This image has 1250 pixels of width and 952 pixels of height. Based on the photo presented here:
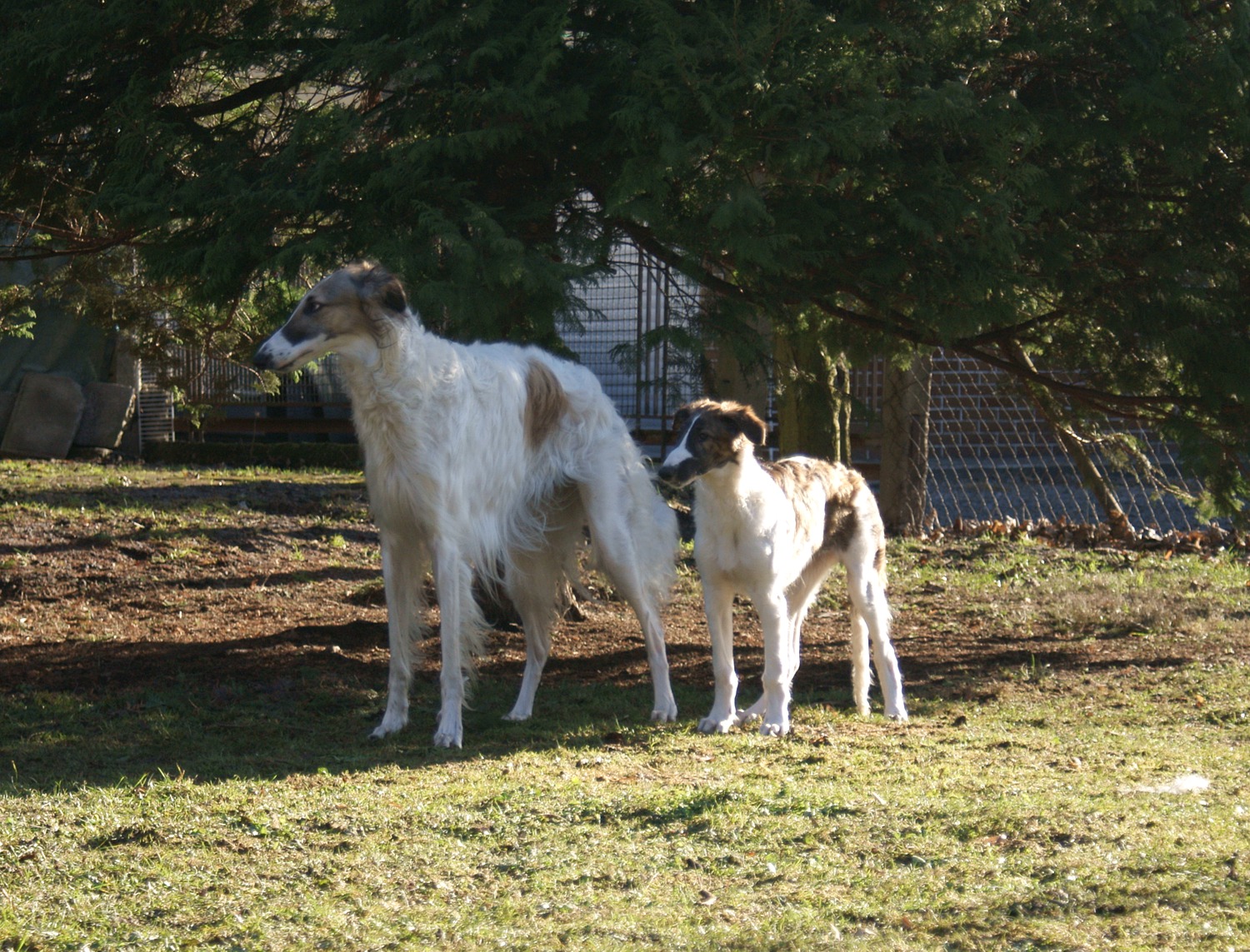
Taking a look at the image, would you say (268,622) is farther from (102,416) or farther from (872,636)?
(102,416)

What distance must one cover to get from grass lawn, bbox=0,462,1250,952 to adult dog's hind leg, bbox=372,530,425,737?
0.49 ft

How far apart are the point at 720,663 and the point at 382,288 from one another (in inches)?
88.2

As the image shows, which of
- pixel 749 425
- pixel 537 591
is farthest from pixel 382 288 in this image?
pixel 537 591

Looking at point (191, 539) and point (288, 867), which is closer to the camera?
point (288, 867)

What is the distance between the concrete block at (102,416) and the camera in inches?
655

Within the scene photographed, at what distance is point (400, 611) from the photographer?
6320 millimetres

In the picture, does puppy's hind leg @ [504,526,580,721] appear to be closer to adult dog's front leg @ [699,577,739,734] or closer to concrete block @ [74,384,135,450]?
adult dog's front leg @ [699,577,739,734]

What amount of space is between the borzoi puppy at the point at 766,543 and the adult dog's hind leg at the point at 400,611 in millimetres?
1337

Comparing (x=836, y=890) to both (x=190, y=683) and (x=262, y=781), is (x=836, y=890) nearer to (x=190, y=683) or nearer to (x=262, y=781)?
(x=262, y=781)

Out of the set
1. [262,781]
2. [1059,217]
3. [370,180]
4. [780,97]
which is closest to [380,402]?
[370,180]

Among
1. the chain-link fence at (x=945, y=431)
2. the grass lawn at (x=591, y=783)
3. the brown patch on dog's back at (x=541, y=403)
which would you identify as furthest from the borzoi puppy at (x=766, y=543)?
the chain-link fence at (x=945, y=431)

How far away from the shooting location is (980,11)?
20.1 ft

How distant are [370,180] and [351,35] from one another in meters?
0.83

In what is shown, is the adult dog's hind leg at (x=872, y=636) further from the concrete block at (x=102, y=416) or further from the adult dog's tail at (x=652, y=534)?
the concrete block at (x=102, y=416)
